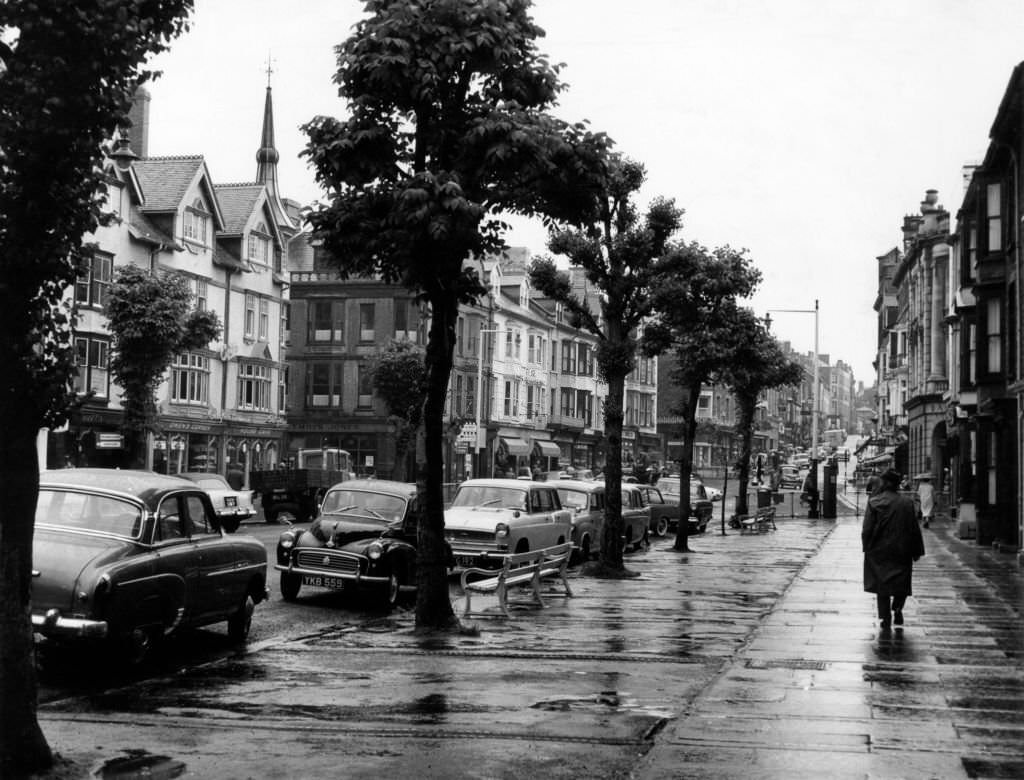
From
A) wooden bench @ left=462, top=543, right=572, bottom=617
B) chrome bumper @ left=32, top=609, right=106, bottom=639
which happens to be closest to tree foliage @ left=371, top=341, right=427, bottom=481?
wooden bench @ left=462, top=543, right=572, bottom=617

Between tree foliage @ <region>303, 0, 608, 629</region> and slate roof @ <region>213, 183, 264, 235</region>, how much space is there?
1735 inches

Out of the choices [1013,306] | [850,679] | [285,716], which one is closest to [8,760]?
[285,716]

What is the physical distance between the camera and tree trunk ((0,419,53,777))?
7.39 meters

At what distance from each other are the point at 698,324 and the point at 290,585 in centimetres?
1543

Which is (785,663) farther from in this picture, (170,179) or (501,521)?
(170,179)

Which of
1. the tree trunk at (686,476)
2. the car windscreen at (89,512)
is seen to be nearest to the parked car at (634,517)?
the tree trunk at (686,476)

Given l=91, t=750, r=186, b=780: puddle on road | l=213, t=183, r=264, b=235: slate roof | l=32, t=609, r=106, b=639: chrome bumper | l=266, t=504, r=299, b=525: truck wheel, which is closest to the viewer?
l=91, t=750, r=186, b=780: puddle on road

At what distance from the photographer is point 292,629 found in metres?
16.0

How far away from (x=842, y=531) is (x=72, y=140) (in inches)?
1493

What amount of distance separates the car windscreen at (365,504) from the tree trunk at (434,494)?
12.1ft

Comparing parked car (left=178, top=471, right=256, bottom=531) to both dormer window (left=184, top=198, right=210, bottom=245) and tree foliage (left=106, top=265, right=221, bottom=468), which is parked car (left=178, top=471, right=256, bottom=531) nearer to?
tree foliage (left=106, top=265, right=221, bottom=468)

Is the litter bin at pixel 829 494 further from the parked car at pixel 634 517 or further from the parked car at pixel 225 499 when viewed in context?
the parked car at pixel 225 499

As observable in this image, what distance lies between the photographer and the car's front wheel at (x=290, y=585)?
60.8 ft

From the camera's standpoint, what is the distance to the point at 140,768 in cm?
780
